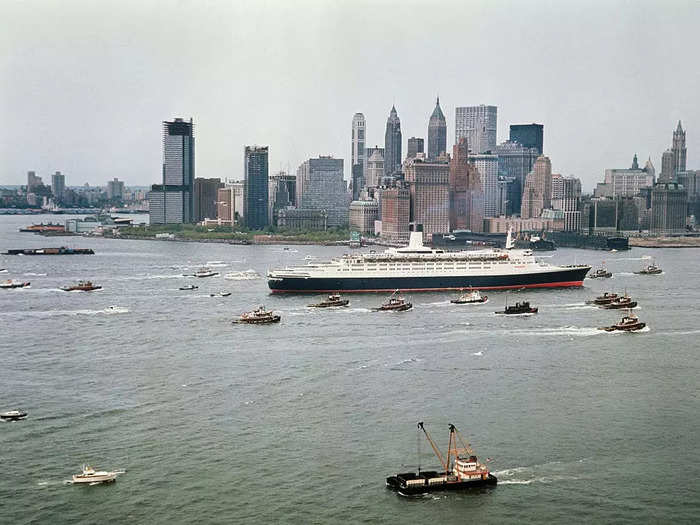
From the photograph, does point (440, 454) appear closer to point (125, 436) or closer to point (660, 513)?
point (660, 513)

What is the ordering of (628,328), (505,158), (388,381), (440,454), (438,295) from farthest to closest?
(505,158)
(438,295)
(628,328)
(388,381)
(440,454)

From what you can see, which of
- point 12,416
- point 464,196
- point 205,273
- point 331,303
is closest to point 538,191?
point 464,196

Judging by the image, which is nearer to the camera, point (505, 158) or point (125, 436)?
point (125, 436)

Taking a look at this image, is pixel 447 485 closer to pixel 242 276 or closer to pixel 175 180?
pixel 242 276

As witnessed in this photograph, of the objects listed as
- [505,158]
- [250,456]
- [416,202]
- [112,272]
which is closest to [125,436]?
[250,456]

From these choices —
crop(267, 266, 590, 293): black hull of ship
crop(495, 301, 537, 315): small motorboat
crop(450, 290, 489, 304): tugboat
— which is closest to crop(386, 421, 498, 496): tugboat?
crop(495, 301, 537, 315): small motorboat

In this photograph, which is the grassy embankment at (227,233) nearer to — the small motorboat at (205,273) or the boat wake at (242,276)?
the small motorboat at (205,273)
